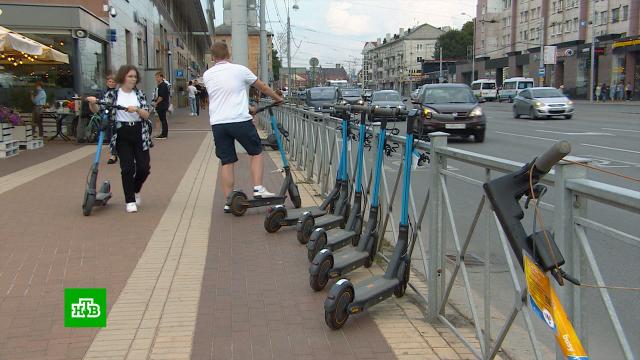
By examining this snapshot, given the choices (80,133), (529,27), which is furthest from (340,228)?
(529,27)

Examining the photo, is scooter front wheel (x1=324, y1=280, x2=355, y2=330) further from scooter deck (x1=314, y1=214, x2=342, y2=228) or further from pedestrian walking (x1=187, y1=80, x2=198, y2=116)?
pedestrian walking (x1=187, y1=80, x2=198, y2=116)

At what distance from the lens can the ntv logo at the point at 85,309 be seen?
4.24 meters

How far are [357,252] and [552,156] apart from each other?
112 inches

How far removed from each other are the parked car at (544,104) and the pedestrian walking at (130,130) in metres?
23.2

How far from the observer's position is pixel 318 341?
3.78 meters

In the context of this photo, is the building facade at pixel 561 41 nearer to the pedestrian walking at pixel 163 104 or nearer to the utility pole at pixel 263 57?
the utility pole at pixel 263 57

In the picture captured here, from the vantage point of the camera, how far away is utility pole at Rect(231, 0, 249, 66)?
492 inches

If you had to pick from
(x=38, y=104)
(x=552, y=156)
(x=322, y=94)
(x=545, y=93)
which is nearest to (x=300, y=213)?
(x=552, y=156)

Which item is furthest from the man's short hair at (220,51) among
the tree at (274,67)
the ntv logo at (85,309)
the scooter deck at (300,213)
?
the tree at (274,67)

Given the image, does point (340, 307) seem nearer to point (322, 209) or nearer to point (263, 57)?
point (322, 209)

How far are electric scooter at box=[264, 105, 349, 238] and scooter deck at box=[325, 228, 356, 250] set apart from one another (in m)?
0.52

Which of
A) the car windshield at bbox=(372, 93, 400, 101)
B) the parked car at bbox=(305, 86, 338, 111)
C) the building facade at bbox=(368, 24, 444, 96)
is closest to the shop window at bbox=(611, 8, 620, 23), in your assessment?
the car windshield at bbox=(372, 93, 400, 101)

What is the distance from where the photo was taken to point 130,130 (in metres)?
7.28

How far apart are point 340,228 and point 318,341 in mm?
2215
